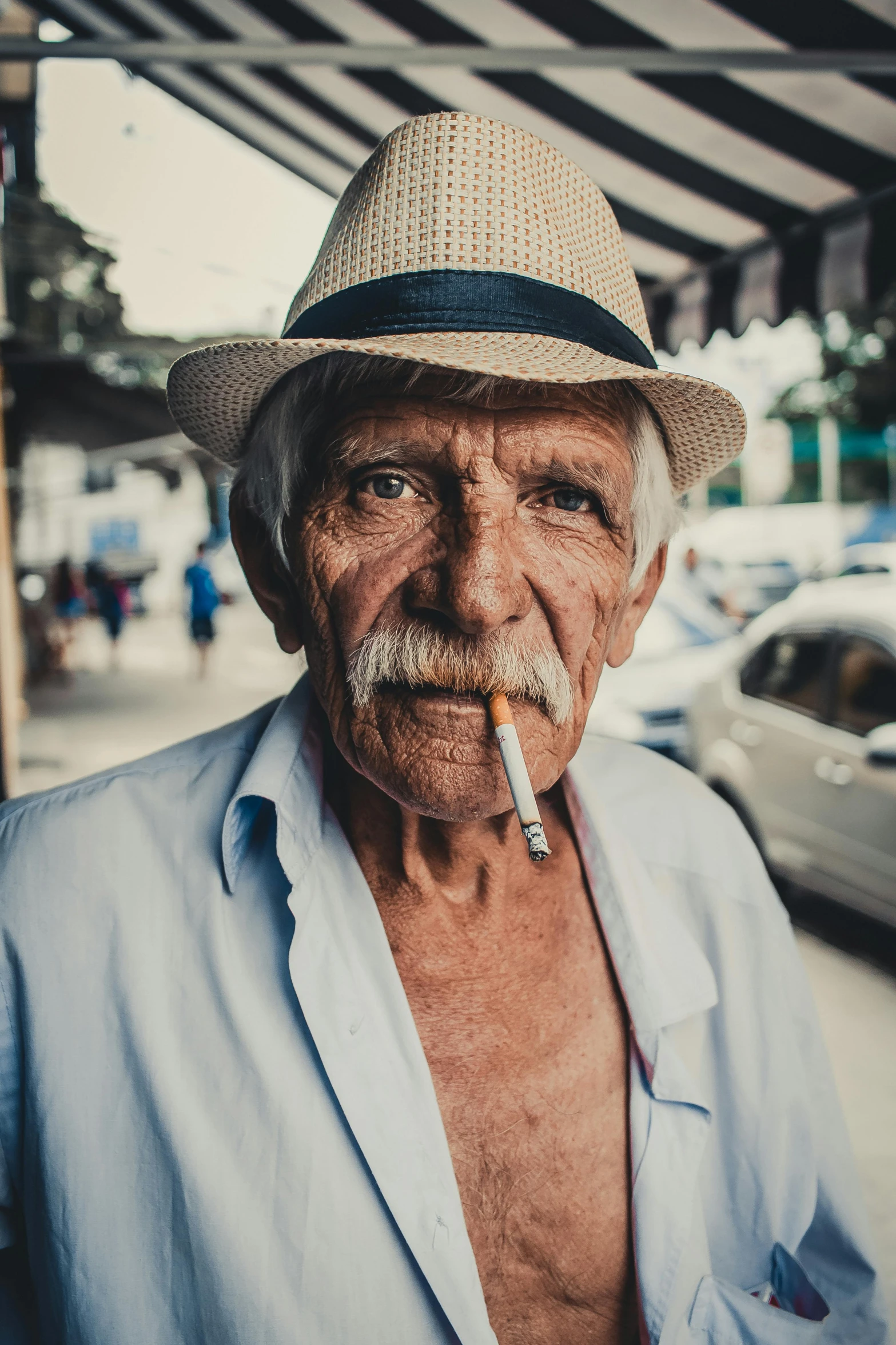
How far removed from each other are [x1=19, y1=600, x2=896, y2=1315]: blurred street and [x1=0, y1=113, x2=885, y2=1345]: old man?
0.37 metres

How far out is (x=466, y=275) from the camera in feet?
3.86

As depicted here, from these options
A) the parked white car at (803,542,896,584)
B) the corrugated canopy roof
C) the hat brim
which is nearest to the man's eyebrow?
the hat brim

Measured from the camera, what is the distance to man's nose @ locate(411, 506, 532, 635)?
114cm

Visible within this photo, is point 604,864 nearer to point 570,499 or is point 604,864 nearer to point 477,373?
point 570,499

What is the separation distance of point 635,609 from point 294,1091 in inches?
33.9

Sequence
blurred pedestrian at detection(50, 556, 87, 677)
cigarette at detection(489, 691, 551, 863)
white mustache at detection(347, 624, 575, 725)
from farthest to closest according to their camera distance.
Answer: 1. blurred pedestrian at detection(50, 556, 87, 677)
2. white mustache at detection(347, 624, 575, 725)
3. cigarette at detection(489, 691, 551, 863)

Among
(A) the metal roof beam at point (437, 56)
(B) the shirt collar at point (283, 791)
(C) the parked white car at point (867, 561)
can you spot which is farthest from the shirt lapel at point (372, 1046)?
(C) the parked white car at point (867, 561)

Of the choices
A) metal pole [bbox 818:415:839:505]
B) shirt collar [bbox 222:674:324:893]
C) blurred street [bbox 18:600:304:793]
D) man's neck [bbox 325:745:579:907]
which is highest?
metal pole [bbox 818:415:839:505]

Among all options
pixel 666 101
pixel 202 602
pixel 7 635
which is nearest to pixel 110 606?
pixel 202 602

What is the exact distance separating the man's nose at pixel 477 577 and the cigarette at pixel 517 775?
100 mm

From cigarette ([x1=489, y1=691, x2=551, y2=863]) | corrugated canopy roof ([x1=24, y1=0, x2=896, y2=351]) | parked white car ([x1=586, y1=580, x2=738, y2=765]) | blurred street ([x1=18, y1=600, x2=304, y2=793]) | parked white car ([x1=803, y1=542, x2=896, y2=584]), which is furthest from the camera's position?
parked white car ([x1=803, y1=542, x2=896, y2=584])

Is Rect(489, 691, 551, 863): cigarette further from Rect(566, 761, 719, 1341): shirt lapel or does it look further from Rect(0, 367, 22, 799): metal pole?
Rect(0, 367, 22, 799): metal pole

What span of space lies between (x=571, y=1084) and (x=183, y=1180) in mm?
561

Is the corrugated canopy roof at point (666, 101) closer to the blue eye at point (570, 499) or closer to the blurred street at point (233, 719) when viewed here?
the blue eye at point (570, 499)
